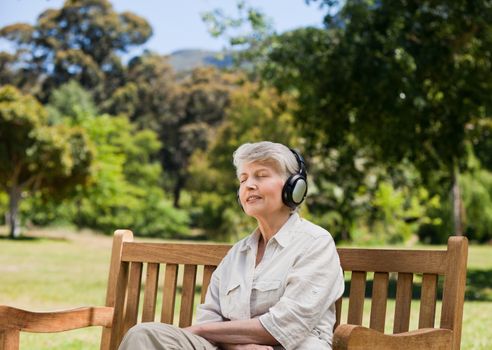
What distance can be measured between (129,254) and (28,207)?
3771 centimetres

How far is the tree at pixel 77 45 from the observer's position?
53.4 metres

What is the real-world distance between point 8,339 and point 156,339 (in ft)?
2.95

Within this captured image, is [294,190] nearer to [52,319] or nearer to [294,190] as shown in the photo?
[294,190]

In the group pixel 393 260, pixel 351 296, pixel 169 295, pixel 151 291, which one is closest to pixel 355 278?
pixel 351 296

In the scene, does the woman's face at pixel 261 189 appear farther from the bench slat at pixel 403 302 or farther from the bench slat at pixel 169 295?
the bench slat at pixel 169 295

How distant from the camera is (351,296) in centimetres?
345

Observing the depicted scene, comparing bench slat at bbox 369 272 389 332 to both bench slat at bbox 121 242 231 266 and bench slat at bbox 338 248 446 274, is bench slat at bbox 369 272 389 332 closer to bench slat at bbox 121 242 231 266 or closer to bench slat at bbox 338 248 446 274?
bench slat at bbox 338 248 446 274

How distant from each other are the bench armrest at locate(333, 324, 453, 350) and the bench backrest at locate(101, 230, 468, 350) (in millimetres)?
105

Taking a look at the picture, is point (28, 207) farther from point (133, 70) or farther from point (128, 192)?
point (133, 70)

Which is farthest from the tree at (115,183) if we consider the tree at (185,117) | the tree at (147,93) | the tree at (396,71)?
the tree at (396,71)

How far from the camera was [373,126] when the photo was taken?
13156 millimetres

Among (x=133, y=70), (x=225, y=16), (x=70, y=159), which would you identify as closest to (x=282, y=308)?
(x=225, y=16)

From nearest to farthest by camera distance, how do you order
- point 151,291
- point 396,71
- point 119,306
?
point 151,291, point 119,306, point 396,71

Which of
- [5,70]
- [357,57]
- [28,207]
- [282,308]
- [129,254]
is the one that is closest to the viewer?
[282,308]
